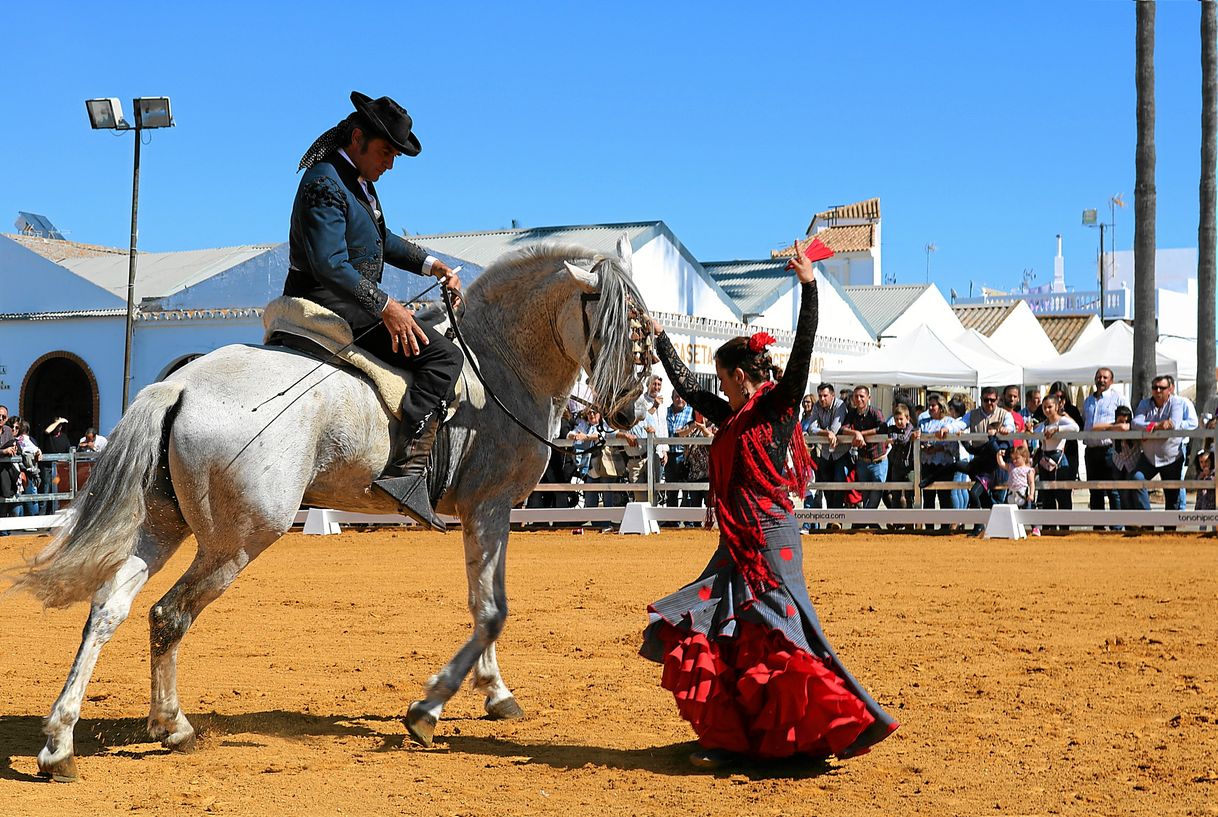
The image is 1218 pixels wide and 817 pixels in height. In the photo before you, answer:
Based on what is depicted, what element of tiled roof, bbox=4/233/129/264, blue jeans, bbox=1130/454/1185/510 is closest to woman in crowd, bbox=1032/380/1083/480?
blue jeans, bbox=1130/454/1185/510

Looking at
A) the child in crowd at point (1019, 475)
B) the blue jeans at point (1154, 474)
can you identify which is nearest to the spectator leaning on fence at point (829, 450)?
the child in crowd at point (1019, 475)

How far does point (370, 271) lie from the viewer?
19.8ft

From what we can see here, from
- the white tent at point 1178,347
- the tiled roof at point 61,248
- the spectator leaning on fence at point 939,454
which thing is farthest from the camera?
the white tent at point 1178,347

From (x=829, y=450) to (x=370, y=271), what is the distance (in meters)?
12.0

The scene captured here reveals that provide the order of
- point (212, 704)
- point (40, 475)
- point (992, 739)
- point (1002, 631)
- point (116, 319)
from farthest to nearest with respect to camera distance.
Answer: point (116, 319)
point (40, 475)
point (1002, 631)
point (212, 704)
point (992, 739)

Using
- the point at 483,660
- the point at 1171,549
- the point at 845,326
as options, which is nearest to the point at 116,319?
the point at 845,326

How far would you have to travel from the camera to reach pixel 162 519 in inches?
217

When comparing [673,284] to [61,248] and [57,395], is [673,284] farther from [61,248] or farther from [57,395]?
[61,248]

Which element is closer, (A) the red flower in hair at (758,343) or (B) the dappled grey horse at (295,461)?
(B) the dappled grey horse at (295,461)

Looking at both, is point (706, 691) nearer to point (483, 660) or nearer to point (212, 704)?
point (483, 660)

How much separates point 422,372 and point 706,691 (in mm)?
1922

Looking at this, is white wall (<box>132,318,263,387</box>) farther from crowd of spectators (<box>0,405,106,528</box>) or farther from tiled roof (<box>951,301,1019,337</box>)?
tiled roof (<box>951,301,1019,337</box>)

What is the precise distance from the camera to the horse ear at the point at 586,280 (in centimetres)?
610

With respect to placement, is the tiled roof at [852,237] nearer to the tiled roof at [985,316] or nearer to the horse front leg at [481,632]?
the tiled roof at [985,316]
